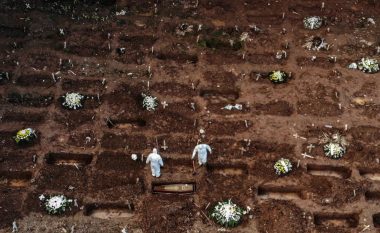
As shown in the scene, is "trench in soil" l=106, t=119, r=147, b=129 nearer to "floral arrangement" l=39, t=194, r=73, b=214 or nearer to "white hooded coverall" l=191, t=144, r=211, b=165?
"white hooded coverall" l=191, t=144, r=211, b=165

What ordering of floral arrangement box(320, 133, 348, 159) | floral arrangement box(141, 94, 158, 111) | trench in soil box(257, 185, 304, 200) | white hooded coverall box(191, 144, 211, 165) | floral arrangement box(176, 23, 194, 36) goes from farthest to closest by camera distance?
floral arrangement box(176, 23, 194, 36) → floral arrangement box(141, 94, 158, 111) → floral arrangement box(320, 133, 348, 159) → trench in soil box(257, 185, 304, 200) → white hooded coverall box(191, 144, 211, 165)

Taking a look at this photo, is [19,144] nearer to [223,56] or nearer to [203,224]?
[203,224]

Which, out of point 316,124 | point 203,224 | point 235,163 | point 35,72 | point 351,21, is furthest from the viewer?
point 351,21

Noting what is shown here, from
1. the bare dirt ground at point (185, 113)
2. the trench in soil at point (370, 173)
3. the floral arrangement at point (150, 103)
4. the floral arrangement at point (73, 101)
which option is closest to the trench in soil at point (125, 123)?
the bare dirt ground at point (185, 113)

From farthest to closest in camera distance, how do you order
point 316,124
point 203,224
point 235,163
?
point 316,124 → point 235,163 → point 203,224

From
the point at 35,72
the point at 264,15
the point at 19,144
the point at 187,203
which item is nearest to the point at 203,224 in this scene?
the point at 187,203

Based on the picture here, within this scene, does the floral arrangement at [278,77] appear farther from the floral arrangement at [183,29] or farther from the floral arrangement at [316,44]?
the floral arrangement at [183,29]

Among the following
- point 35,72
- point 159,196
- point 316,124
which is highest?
point 35,72

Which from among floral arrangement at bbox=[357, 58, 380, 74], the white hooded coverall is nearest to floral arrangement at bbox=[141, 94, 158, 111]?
the white hooded coverall

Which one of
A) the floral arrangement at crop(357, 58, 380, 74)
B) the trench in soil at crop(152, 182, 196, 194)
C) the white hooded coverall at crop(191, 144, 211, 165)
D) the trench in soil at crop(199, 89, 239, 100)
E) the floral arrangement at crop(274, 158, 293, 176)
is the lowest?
the trench in soil at crop(152, 182, 196, 194)
